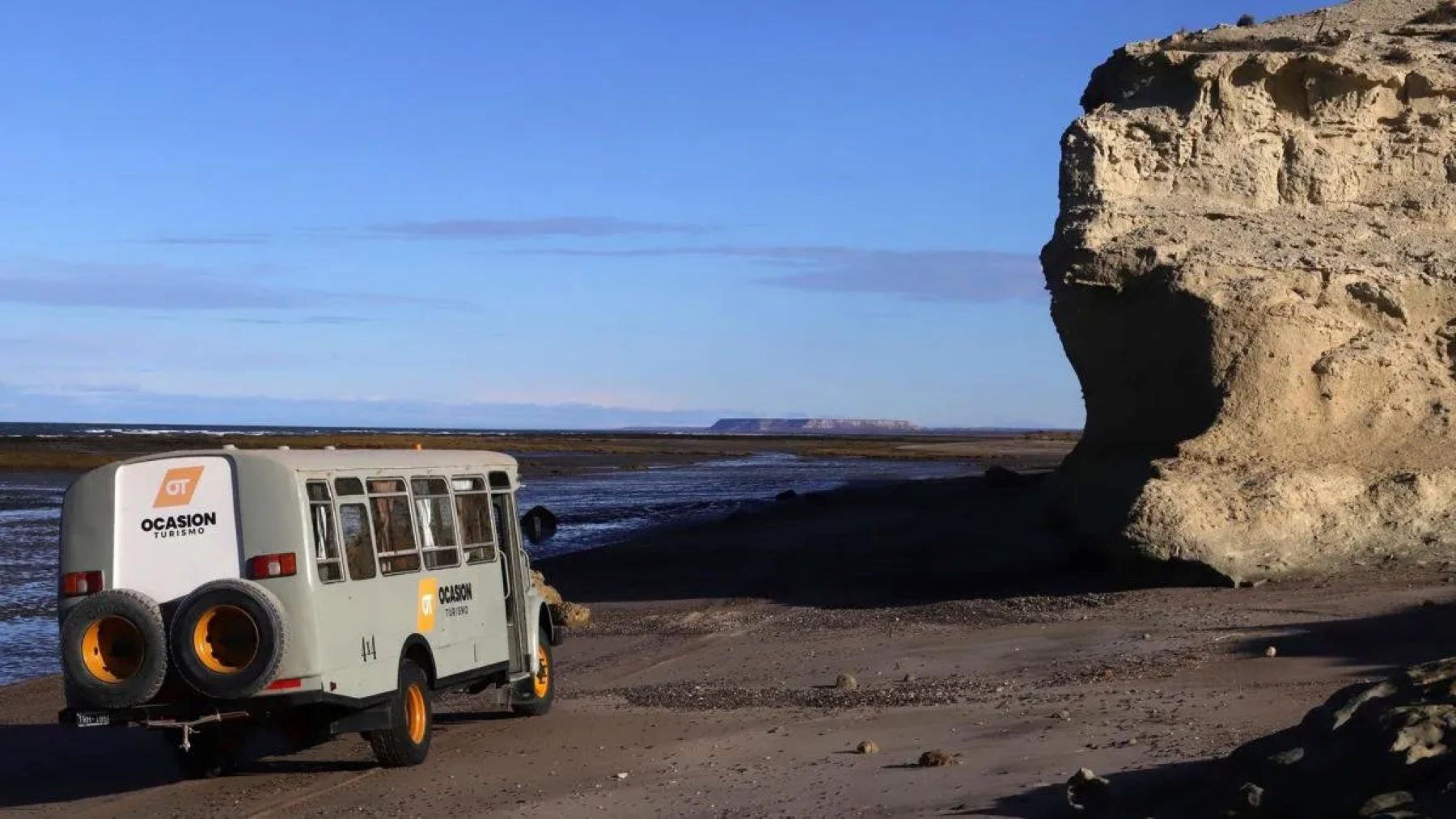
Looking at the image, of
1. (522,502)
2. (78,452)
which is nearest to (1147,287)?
(522,502)

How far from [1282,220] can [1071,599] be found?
18.5ft

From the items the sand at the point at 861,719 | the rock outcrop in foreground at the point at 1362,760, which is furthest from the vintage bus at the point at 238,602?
the rock outcrop in foreground at the point at 1362,760

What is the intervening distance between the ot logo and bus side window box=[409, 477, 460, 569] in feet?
0.48

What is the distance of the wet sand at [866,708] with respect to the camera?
36.1 ft

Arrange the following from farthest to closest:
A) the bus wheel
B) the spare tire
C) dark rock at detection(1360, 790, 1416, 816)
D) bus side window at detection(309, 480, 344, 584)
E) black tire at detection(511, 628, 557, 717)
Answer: black tire at detection(511, 628, 557, 717), the bus wheel, bus side window at detection(309, 480, 344, 584), the spare tire, dark rock at detection(1360, 790, 1416, 816)

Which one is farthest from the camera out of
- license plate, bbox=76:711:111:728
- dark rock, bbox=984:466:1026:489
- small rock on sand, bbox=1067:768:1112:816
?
dark rock, bbox=984:466:1026:489

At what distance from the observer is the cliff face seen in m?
19.1

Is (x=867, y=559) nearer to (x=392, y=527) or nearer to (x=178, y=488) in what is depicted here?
(x=392, y=527)

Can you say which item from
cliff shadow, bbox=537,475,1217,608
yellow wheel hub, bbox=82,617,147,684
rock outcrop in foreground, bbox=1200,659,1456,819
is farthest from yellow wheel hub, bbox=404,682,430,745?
cliff shadow, bbox=537,475,1217,608

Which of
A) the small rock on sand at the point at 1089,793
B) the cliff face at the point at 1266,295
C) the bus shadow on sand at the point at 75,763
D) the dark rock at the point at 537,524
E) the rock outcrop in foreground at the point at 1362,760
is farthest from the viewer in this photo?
the cliff face at the point at 1266,295

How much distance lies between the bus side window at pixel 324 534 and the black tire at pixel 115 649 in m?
1.16

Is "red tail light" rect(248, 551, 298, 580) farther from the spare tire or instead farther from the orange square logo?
the orange square logo

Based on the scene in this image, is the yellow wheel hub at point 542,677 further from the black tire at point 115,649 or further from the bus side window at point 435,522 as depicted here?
the black tire at point 115,649

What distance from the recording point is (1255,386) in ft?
64.4
